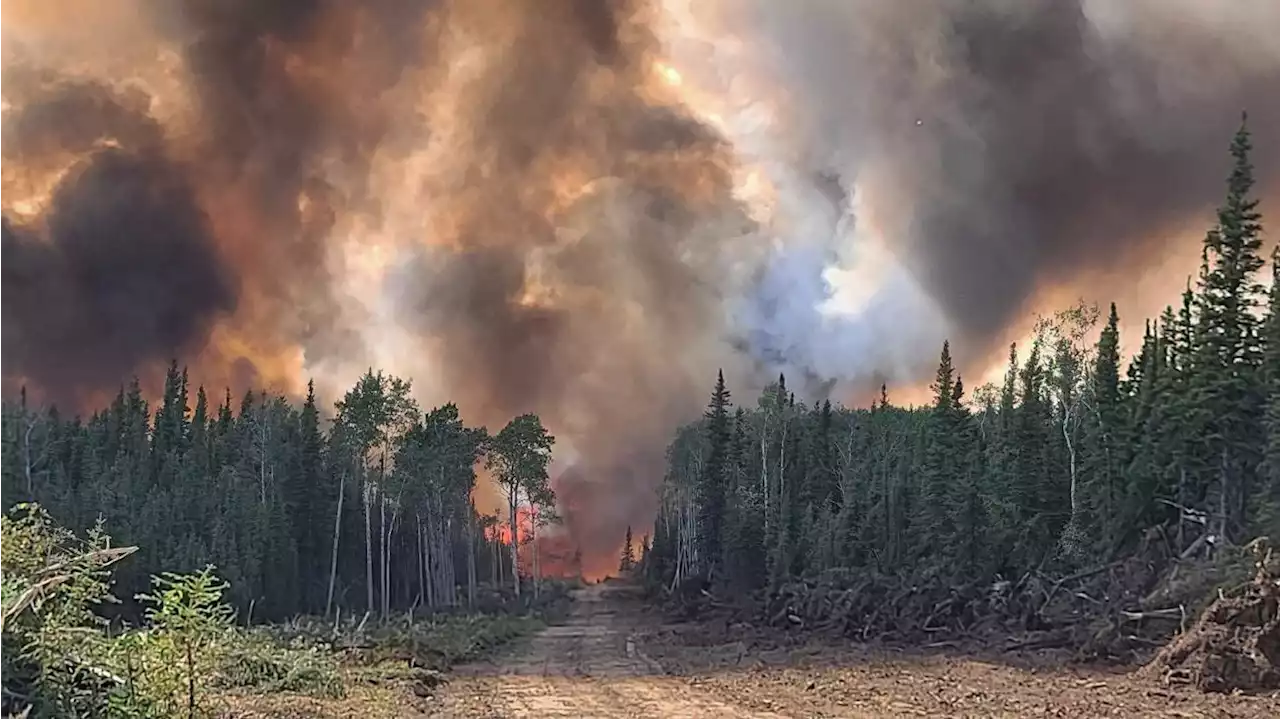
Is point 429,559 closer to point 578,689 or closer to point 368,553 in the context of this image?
point 368,553

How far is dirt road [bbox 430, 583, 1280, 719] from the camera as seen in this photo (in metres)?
21.0

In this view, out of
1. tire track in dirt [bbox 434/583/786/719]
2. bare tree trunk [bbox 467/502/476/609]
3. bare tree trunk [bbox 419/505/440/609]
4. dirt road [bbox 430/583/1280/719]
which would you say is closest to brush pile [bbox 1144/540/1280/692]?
dirt road [bbox 430/583/1280/719]

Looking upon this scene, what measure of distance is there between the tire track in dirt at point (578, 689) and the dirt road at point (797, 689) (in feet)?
0.11

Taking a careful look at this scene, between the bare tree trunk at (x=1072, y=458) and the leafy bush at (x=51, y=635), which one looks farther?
the bare tree trunk at (x=1072, y=458)

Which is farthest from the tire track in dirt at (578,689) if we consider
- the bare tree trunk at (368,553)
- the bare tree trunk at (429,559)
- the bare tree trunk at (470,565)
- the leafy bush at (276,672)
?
the bare tree trunk at (429,559)

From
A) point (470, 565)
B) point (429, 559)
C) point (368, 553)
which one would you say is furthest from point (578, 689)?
point (429, 559)

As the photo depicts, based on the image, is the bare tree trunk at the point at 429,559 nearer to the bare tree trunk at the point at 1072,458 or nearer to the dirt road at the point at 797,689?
the bare tree trunk at the point at 1072,458

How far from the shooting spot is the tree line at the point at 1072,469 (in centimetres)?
3747

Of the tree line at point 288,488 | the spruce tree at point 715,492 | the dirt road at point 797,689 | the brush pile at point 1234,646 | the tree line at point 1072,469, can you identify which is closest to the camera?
the dirt road at point 797,689

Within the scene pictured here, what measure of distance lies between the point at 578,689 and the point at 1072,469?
30.2 meters

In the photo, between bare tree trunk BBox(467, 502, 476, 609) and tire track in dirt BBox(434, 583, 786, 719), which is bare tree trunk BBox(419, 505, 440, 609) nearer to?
bare tree trunk BBox(467, 502, 476, 609)

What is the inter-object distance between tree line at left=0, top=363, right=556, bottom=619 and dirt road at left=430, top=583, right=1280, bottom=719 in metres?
29.6

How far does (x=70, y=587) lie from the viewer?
541 inches

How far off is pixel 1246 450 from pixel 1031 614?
9.54m
